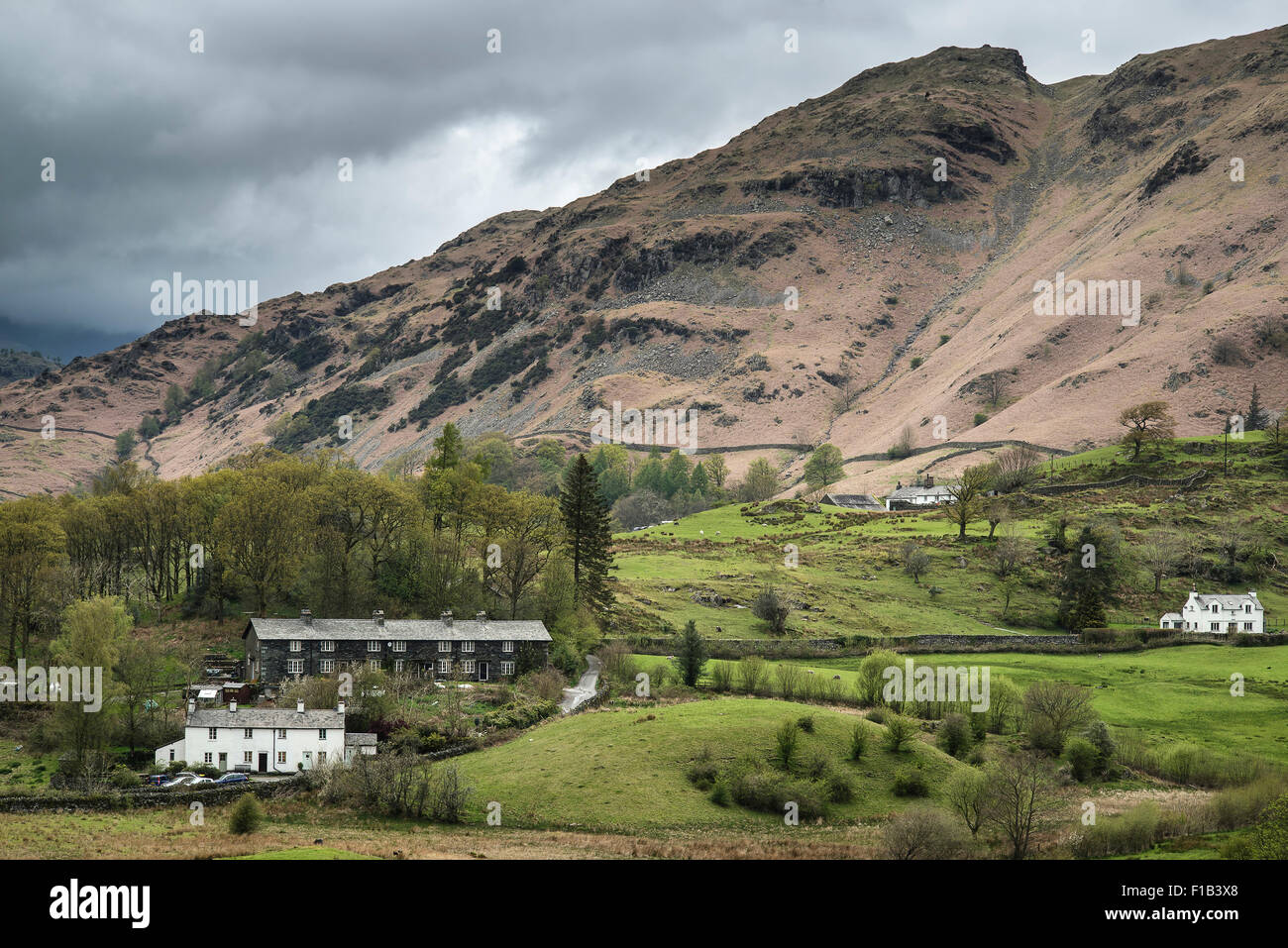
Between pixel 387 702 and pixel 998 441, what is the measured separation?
13817 centimetres

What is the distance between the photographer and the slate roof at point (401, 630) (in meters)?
74.2

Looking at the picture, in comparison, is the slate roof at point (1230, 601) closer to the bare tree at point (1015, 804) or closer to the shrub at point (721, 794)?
the bare tree at point (1015, 804)

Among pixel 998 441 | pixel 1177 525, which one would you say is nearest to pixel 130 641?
pixel 1177 525

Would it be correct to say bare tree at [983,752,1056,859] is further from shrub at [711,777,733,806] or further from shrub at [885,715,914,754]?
shrub at [711,777,733,806]

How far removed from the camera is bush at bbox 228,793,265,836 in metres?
46.4

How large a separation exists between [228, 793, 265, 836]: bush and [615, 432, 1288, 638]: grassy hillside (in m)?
45.3

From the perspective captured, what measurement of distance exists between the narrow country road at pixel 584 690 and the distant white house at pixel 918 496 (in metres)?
86.3

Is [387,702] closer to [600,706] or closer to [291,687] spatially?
[291,687]

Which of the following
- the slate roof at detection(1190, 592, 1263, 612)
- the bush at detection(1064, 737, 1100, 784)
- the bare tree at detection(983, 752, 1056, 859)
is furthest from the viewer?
the slate roof at detection(1190, 592, 1263, 612)

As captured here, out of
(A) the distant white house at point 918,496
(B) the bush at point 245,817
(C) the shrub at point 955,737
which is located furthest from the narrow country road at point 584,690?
(A) the distant white house at point 918,496

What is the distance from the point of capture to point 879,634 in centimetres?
9031

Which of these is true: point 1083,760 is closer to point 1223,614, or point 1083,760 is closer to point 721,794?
point 721,794

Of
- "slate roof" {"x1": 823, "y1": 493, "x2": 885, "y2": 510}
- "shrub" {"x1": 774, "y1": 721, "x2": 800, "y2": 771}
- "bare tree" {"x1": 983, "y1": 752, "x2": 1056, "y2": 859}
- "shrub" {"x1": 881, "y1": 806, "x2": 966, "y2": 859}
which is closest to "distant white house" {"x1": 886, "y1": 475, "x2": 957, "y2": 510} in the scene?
"slate roof" {"x1": 823, "y1": 493, "x2": 885, "y2": 510}
